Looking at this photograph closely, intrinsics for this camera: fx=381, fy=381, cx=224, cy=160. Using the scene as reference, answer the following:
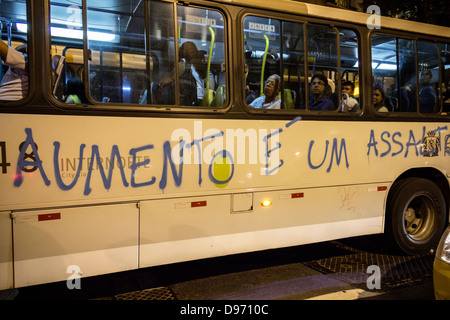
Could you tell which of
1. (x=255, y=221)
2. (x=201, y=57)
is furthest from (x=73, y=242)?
(x=201, y=57)

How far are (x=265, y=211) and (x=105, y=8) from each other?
2.65 metres

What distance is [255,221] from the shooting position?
4.21m

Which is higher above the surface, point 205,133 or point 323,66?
point 323,66

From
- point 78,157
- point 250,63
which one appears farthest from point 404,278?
point 78,157

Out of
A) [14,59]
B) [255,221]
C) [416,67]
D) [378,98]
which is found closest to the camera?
[14,59]

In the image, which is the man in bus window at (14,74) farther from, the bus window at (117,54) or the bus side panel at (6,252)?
the bus side panel at (6,252)

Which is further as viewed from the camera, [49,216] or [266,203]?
[266,203]

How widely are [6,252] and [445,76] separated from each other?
5922 millimetres

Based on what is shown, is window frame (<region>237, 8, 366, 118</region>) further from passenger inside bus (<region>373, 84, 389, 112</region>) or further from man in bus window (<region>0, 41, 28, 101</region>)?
man in bus window (<region>0, 41, 28, 101</region>)

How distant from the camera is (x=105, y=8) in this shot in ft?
12.0

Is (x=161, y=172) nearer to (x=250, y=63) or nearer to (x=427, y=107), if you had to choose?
(x=250, y=63)

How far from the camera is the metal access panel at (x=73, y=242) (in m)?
3.26

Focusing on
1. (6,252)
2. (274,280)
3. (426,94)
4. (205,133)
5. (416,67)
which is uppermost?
(416,67)

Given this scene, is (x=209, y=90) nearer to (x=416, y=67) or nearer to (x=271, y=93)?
(x=271, y=93)
